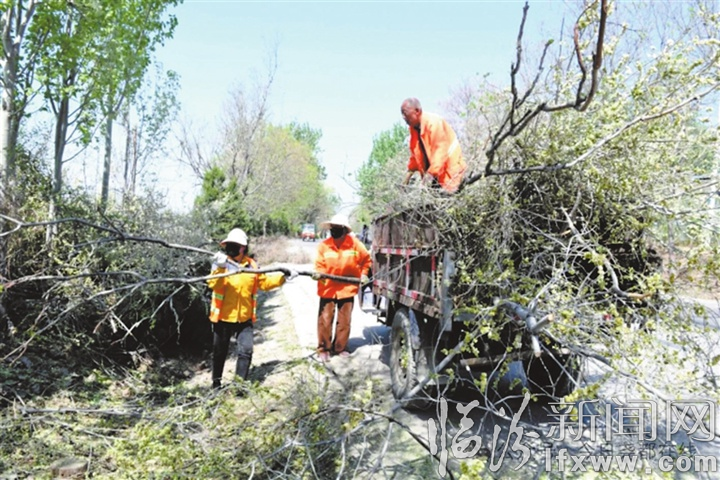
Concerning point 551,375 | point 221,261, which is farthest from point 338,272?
point 551,375

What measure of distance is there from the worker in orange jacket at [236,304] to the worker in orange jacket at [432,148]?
1.82 metres

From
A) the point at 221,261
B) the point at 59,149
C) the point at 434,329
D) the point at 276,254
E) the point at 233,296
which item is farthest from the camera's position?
the point at 276,254

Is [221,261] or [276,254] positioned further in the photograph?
[276,254]

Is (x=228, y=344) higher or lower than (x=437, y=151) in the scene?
lower

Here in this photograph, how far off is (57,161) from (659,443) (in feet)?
24.9

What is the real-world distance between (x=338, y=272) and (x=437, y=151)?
2.11 meters

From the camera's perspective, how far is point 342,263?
6414 mm

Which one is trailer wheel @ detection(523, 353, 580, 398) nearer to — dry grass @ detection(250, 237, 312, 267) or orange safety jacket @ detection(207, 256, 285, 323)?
orange safety jacket @ detection(207, 256, 285, 323)

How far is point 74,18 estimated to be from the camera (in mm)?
7254

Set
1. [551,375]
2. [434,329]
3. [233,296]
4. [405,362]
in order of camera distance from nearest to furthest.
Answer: [405,362] < [434,329] < [551,375] < [233,296]

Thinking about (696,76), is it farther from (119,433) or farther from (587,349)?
(119,433)

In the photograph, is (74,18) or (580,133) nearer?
(580,133)

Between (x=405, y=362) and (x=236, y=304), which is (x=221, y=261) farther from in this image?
(x=405, y=362)

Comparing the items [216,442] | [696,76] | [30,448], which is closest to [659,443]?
[696,76]
